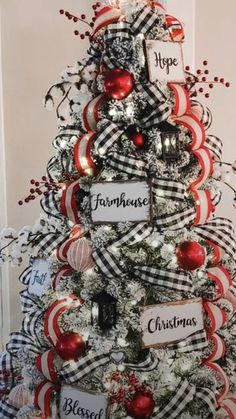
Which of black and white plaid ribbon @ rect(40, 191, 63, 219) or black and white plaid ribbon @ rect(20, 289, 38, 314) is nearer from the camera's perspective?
black and white plaid ribbon @ rect(40, 191, 63, 219)

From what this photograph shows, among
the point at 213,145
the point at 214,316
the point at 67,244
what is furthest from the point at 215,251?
the point at 67,244

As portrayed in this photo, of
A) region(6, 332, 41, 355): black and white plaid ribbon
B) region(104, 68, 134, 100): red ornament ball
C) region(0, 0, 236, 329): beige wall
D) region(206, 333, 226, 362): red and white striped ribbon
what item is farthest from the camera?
region(0, 0, 236, 329): beige wall

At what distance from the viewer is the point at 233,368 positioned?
5.00 feet

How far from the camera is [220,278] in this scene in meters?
1.45

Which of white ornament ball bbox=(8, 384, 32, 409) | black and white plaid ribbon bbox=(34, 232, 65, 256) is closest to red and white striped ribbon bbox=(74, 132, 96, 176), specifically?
black and white plaid ribbon bbox=(34, 232, 65, 256)

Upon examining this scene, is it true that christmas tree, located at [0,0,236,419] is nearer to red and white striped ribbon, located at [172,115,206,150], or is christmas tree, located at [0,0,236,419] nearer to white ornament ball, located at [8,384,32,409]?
red and white striped ribbon, located at [172,115,206,150]

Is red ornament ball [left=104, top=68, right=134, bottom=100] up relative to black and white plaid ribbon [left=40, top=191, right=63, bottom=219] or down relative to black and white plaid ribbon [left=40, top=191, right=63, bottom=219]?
up

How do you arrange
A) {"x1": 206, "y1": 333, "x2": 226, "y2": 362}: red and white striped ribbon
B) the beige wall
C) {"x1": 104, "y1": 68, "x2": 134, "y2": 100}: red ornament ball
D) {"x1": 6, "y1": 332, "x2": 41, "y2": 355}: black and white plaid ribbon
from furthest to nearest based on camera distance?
the beige wall, {"x1": 6, "y1": 332, "x2": 41, "y2": 355}: black and white plaid ribbon, {"x1": 206, "y1": 333, "x2": 226, "y2": 362}: red and white striped ribbon, {"x1": 104, "y1": 68, "x2": 134, "y2": 100}: red ornament ball

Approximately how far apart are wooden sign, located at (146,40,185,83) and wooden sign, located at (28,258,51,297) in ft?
1.99

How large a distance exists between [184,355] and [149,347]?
0.34ft

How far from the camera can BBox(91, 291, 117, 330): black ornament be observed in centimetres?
137

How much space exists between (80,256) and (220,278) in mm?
385

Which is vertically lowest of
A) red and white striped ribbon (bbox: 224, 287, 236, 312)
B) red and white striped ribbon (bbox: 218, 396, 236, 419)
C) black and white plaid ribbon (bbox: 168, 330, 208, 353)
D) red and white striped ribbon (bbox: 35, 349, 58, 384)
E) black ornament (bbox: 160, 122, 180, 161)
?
red and white striped ribbon (bbox: 218, 396, 236, 419)

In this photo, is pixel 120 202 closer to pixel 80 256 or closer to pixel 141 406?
pixel 80 256
